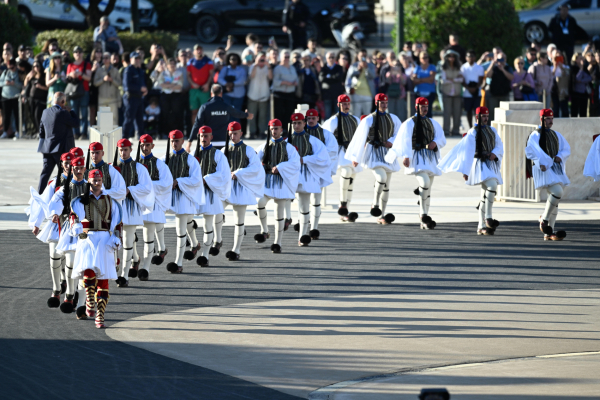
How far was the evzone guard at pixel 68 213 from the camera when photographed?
460 inches

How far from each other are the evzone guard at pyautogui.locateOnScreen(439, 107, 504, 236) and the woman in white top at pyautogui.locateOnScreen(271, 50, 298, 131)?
28.3 feet

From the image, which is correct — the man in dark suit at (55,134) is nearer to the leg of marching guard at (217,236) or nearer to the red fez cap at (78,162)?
the leg of marching guard at (217,236)

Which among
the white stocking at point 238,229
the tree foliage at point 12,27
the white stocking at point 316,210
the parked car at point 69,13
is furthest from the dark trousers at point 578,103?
the parked car at point 69,13

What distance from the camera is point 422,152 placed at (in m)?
17.0

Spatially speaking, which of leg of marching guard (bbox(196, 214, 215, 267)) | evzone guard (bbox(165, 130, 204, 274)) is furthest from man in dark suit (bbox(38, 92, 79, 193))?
leg of marching guard (bbox(196, 214, 215, 267))

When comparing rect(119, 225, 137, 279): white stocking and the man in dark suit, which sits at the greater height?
the man in dark suit

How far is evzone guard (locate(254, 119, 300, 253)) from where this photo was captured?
15234 mm

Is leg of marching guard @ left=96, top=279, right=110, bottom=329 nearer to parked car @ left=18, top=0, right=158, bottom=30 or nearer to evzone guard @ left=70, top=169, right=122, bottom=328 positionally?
evzone guard @ left=70, top=169, right=122, bottom=328

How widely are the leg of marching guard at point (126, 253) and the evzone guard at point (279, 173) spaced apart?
2455 mm

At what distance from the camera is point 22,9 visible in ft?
119

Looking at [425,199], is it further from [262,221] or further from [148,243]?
[148,243]

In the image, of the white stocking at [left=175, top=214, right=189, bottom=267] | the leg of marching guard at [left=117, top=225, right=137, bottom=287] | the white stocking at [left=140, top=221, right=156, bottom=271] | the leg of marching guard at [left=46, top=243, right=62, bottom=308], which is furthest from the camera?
the white stocking at [left=175, top=214, right=189, bottom=267]

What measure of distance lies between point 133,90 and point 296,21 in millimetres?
8250

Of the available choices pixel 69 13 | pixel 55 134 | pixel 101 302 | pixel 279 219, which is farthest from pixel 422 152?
pixel 69 13
